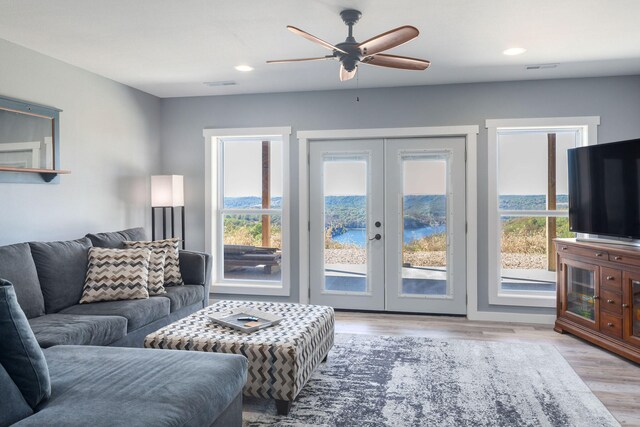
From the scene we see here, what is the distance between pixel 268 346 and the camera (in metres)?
2.57

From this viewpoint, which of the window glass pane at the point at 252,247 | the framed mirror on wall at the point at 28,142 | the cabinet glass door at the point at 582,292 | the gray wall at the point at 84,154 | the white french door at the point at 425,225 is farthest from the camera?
the window glass pane at the point at 252,247

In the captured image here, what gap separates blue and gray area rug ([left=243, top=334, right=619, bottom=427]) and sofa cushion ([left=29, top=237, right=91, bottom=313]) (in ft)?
5.29

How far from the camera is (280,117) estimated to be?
5.14 metres

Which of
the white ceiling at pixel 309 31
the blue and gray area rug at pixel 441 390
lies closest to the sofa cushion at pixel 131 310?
the blue and gray area rug at pixel 441 390

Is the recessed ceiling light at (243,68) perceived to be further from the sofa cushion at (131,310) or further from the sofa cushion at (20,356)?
the sofa cushion at (20,356)

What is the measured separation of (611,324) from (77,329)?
12.8 ft

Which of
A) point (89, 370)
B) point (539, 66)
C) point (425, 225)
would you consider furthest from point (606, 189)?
point (89, 370)

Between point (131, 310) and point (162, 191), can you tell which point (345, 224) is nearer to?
point (162, 191)

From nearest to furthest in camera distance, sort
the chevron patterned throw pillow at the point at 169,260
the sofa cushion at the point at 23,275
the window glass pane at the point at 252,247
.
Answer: the sofa cushion at the point at 23,275
the chevron patterned throw pillow at the point at 169,260
the window glass pane at the point at 252,247

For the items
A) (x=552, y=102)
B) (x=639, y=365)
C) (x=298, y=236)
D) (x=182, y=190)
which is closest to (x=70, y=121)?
(x=182, y=190)

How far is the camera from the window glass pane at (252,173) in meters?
5.29

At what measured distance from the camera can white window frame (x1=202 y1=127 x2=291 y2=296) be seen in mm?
5125

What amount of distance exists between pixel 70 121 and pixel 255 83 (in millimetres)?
1782

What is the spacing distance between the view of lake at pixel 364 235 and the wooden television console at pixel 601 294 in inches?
46.4
